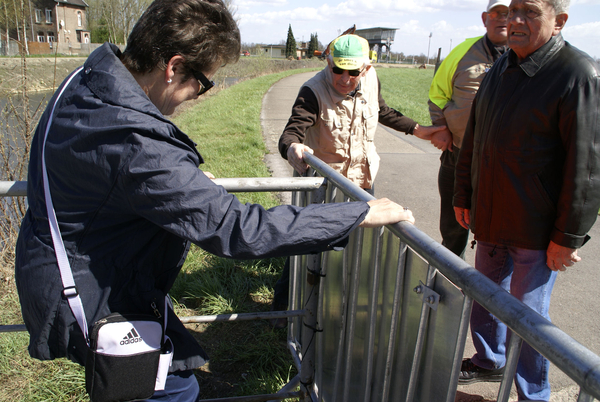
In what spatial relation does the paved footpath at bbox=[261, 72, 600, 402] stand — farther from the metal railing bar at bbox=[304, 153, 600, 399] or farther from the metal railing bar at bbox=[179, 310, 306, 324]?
the metal railing bar at bbox=[304, 153, 600, 399]

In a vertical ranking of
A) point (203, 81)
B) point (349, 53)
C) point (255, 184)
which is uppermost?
point (349, 53)

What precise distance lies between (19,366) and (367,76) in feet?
9.46

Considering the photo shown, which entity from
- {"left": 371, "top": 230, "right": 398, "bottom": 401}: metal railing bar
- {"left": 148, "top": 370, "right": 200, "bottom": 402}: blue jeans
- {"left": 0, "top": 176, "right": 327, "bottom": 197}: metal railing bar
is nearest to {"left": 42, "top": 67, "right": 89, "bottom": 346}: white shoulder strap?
{"left": 148, "top": 370, "right": 200, "bottom": 402}: blue jeans

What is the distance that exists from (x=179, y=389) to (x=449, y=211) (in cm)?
233

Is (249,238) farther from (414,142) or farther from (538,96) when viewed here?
(414,142)

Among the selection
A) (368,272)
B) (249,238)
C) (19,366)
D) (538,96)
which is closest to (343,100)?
(538,96)

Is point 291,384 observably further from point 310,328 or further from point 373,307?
point 373,307

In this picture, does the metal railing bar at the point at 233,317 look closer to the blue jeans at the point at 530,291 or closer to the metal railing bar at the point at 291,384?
the metal railing bar at the point at 291,384

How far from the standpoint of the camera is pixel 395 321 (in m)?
1.56

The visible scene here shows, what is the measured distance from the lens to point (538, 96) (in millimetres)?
2115

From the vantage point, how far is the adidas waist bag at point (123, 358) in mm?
1380

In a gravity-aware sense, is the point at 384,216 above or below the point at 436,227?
above

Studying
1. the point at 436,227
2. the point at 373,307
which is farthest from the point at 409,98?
the point at 373,307

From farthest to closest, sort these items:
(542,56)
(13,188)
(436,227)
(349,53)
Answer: (436,227) → (349,53) → (542,56) → (13,188)
